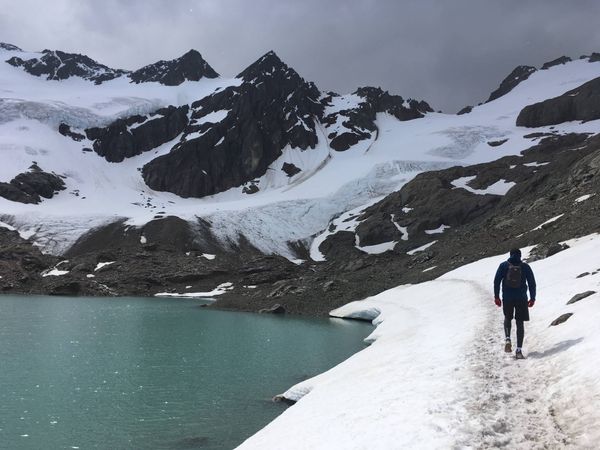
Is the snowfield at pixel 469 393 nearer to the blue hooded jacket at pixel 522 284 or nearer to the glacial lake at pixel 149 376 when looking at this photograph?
the blue hooded jacket at pixel 522 284

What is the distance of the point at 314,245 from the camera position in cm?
15012

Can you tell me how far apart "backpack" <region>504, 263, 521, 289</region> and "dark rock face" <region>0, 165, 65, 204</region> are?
569 ft

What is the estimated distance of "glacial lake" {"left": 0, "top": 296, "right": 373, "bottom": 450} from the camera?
750 inches

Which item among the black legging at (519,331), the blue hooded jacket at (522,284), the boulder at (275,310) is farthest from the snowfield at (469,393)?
the boulder at (275,310)

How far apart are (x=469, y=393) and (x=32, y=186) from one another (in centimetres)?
18538

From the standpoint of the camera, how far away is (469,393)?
1219 cm

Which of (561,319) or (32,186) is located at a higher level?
(32,186)

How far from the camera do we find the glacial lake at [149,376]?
19.0m

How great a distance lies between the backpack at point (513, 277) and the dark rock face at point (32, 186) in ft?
569

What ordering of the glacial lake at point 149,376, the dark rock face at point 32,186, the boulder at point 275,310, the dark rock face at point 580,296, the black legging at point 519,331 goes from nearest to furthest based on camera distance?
the black legging at point 519,331, the dark rock face at point 580,296, the glacial lake at point 149,376, the boulder at point 275,310, the dark rock face at point 32,186

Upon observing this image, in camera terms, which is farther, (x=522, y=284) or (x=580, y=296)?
(x=580, y=296)

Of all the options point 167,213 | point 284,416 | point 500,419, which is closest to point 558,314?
point 500,419

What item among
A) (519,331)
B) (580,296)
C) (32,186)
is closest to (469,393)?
(519,331)

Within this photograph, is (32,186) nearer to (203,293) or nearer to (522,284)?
(203,293)
